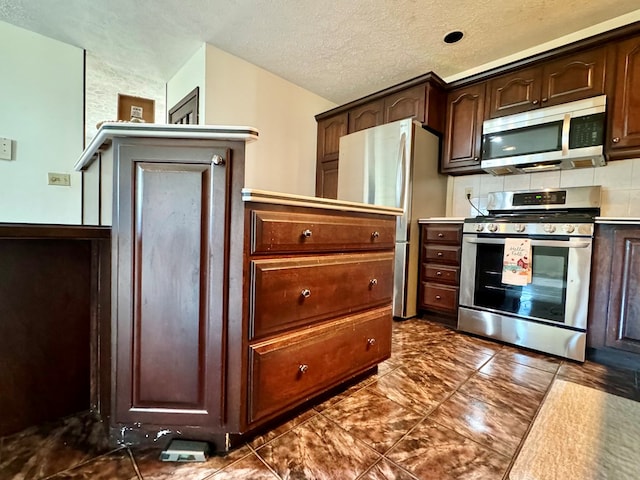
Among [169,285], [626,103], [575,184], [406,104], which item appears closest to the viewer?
[169,285]

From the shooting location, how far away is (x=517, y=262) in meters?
2.00

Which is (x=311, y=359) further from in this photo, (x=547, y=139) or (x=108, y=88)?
(x=108, y=88)

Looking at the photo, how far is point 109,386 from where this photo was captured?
985 millimetres

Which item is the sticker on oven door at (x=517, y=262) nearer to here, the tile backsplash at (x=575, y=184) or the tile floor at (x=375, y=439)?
the tile floor at (x=375, y=439)

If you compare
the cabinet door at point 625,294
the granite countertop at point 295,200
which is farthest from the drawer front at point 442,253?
the granite countertop at point 295,200

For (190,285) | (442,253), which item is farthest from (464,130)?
(190,285)

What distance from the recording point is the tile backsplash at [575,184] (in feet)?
6.78

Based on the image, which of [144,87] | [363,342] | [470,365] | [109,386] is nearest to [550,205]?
[470,365]

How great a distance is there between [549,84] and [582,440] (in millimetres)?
2364

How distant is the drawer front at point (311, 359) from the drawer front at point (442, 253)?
1.25 m

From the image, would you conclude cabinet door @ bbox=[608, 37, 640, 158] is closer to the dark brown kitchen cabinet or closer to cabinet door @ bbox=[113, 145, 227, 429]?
the dark brown kitchen cabinet

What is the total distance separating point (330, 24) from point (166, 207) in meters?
2.18

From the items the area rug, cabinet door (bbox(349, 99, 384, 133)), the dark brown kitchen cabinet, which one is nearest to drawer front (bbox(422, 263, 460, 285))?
the dark brown kitchen cabinet

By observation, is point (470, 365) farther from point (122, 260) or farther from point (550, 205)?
point (122, 260)
